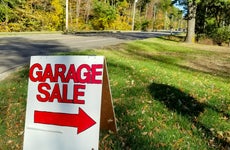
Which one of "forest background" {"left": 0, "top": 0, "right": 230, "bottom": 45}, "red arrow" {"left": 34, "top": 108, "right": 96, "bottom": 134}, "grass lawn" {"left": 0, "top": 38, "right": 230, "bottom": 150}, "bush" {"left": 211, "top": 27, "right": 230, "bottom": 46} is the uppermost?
"forest background" {"left": 0, "top": 0, "right": 230, "bottom": 45}

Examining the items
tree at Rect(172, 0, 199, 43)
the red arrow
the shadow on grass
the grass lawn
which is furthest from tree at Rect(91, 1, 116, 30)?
the red arrow

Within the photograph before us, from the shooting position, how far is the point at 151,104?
19.2 feet

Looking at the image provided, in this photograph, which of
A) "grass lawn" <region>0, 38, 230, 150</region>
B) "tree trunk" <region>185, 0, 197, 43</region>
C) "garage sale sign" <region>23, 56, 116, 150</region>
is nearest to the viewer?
"garage sale sign" <region>23, 56, 116, 150</region>

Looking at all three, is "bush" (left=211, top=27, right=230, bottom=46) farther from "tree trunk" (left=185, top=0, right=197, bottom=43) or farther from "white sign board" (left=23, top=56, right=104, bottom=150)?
"white sign board" (left=23, top=56, right=104, bottom=150)

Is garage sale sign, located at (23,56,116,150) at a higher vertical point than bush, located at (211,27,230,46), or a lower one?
lower

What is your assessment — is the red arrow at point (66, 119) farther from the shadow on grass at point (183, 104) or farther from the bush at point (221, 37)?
the bush at point (221, 37)

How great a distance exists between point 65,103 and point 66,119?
16 cm

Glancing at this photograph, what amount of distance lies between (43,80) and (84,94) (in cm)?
52

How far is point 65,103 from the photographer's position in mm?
3373

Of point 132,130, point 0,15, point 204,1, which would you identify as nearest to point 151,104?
point 132,130

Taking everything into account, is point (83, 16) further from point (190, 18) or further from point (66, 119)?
point (66, 119)

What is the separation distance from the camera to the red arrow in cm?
328

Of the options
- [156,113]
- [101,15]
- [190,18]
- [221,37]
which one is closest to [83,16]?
[101,15]

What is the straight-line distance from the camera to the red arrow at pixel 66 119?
328cm
